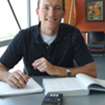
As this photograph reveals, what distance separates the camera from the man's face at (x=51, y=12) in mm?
1415

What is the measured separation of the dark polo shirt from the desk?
55 cm

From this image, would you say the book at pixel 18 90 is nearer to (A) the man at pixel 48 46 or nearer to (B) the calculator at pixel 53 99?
(B) the calculator at pixel 53 99

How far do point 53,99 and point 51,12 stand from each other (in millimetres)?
850

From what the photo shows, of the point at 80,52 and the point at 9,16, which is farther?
the point at 9,16

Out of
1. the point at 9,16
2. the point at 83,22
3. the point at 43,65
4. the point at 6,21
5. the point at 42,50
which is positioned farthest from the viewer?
the point at 83,22

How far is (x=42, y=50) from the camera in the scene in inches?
55.8

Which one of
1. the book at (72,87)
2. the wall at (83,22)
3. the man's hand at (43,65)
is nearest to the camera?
the book at (72,87)

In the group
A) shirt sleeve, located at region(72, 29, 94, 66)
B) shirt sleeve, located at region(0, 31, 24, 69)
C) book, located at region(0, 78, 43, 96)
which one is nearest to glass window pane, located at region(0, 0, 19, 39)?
shirt sleeve, located at region(0, 31, 24, 69)

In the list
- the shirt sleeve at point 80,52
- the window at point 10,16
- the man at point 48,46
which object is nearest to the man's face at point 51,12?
the man at point 48,46

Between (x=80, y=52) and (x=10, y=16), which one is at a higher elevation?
(x=10, y=16)

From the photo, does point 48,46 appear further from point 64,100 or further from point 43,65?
point 64,100

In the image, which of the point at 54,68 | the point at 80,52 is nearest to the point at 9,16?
the point at 80,52

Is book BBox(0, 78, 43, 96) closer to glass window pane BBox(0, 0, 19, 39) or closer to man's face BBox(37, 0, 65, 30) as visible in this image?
man's face BBox(37, 0, 65, 30)

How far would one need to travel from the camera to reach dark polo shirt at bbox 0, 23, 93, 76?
142 centimetres
